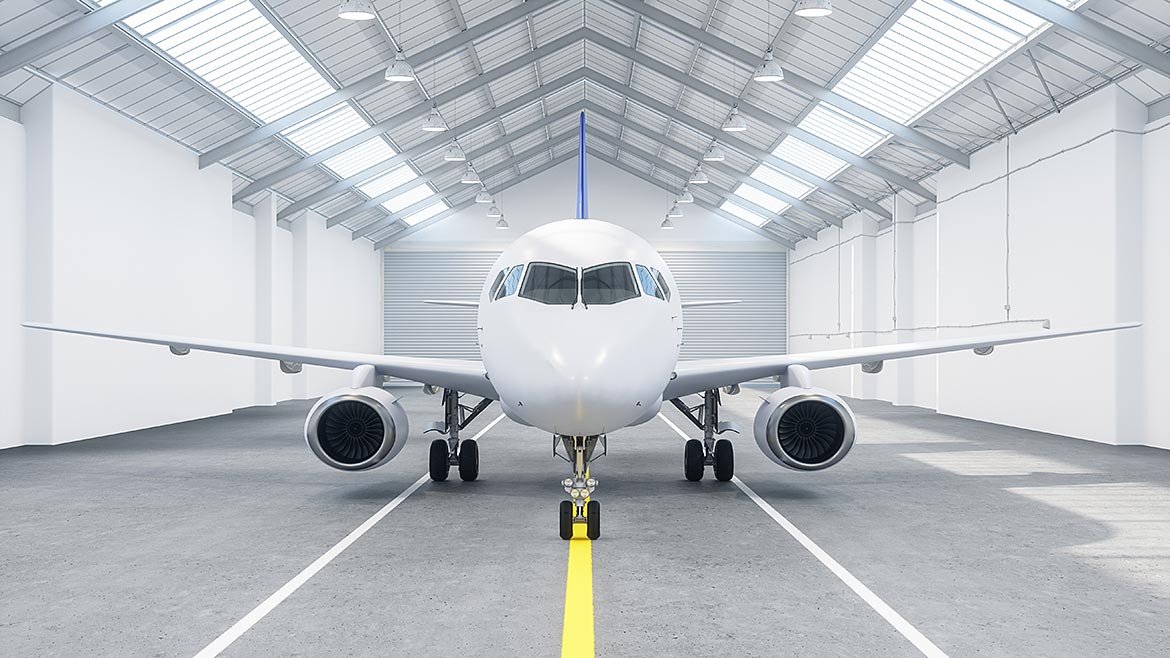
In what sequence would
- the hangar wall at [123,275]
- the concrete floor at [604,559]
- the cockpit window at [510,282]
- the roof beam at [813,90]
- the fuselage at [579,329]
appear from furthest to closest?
1. the roof beam at [813,90]
2. the hangar wall at [123,275]
3. the cockpit window at [510,282]
4. the fuselage at [579,329]
5. the concrete floor at [604,559]

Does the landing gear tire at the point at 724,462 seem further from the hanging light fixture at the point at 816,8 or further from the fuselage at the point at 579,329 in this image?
the hanging light fixture at the point at 816,8

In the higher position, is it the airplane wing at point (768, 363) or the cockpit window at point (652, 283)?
the cockpit window at point (652, 283)

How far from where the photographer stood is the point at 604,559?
674cm

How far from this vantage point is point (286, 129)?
815 inches

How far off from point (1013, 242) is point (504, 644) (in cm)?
1783

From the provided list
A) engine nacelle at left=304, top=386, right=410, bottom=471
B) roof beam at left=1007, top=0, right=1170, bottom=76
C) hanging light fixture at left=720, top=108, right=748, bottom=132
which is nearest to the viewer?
engine nacelle at left=304, top=386, right=410, bottom=471

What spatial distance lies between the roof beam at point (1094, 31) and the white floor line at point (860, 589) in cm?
952

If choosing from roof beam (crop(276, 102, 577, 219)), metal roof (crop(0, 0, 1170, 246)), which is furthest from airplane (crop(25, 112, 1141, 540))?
roof beam (crop(276, 102, 577, 219))

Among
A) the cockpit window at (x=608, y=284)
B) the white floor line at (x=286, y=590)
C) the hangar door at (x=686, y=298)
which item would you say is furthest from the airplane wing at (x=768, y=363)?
the hangar door at (x=686, y=298)

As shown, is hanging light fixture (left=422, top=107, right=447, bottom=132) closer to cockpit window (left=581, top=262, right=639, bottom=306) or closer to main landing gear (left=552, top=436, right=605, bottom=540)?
cockpit window (left=581, top=262, right=639, bottom=306)

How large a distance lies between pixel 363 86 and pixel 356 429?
42.4 ft

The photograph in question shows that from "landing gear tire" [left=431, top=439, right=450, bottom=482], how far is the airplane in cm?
2

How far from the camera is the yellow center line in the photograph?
464 cm

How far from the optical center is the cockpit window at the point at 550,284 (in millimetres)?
7680
